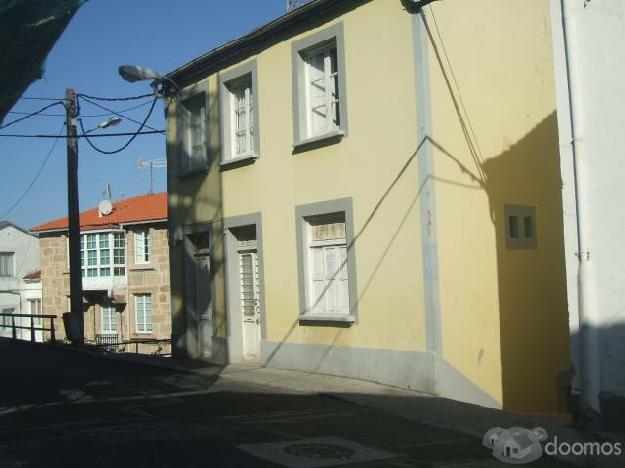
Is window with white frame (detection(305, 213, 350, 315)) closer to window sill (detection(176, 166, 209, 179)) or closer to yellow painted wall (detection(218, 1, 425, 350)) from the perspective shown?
yellow painted wall (detection(218, 1, 425, 350))

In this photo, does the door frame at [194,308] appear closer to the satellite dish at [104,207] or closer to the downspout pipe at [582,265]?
the downspout pipe at [582,265]

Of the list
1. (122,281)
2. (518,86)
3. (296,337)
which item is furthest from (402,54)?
(122,281)

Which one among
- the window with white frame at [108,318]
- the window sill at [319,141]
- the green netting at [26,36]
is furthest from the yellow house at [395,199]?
the window with white frame at [108,318]

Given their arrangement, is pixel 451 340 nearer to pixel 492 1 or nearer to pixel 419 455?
pixel 419 455

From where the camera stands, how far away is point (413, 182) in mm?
11062

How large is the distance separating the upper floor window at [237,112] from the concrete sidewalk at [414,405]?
4.26m

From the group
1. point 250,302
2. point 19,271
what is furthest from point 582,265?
point 19,271

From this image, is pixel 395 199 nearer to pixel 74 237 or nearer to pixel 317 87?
pixel 317 87

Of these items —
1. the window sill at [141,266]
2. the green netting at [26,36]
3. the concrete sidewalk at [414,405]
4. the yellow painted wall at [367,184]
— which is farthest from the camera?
the window sill at [141,266]

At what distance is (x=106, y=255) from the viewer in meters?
32.2

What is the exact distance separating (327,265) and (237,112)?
4.14 m

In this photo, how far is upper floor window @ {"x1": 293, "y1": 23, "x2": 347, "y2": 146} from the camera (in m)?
12.6

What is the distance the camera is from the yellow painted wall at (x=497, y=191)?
36.6 feet

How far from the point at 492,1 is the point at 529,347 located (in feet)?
19.1
